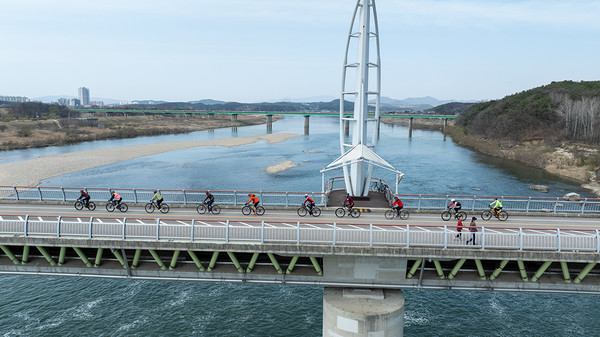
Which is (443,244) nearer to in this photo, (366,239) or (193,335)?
(366,239)

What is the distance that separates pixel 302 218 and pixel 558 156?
72.1 meters

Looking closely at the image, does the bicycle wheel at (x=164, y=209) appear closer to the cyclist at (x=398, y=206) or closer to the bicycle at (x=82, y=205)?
the bicycle at (x=82, y=205)

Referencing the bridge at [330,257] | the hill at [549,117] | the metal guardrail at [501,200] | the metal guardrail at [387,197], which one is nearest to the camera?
the bridge at [330,257]

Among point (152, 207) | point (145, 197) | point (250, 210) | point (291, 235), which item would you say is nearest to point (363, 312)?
point (291, 235)

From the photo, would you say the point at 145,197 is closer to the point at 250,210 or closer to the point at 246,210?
the point at 246,210

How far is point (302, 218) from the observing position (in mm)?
23000

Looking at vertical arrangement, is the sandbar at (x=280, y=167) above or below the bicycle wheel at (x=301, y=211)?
below

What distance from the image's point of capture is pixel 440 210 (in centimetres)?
2480

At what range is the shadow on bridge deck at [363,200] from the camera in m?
26.2

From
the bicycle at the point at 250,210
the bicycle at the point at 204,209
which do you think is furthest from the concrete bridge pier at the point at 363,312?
the bicycle at the point at 204,209

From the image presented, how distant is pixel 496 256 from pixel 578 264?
209 inches

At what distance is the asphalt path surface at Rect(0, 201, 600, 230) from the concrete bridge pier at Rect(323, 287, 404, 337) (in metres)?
4.82

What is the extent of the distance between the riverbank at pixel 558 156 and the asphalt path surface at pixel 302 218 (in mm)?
39597

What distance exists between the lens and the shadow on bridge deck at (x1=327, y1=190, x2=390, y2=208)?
2625 cm
